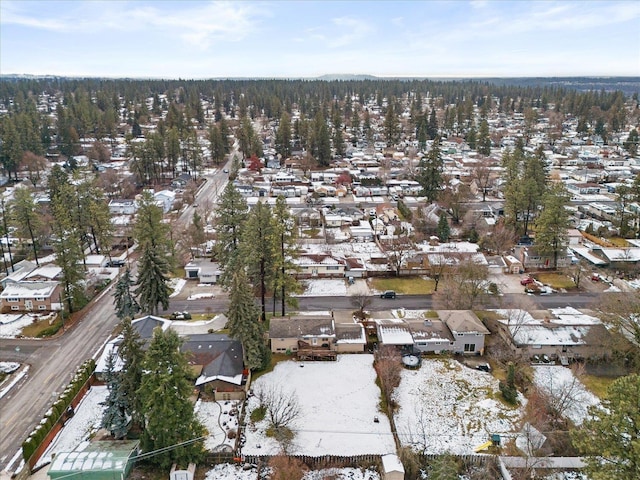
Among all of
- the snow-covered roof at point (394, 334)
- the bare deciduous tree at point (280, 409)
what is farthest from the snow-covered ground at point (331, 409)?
the snow-covered roof at point (394, 334)

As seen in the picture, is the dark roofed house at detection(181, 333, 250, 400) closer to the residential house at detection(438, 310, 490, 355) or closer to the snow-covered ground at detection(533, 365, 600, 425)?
the residential house at detection(438, 310, 490, 355)

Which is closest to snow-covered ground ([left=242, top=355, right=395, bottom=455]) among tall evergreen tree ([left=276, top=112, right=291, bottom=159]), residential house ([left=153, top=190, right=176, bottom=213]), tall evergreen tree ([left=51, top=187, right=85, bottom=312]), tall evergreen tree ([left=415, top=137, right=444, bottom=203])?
tall evergreen tree ([left=51, top=187, right=85, bottom=312])

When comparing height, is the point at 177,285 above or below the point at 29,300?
below

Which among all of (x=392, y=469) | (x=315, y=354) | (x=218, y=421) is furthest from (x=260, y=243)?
(x=392, y=469)

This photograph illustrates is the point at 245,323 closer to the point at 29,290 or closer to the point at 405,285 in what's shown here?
the point at 405,285

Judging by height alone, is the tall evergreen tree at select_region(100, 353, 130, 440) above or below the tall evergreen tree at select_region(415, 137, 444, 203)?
below

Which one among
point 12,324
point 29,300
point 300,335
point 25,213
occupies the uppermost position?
point 25,213
